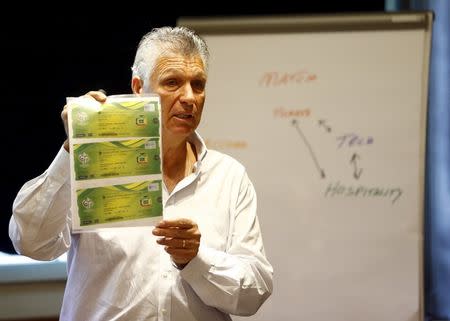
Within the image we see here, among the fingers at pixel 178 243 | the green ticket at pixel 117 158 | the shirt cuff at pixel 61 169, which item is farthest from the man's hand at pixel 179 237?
the shirt cuff at pixel 61 169

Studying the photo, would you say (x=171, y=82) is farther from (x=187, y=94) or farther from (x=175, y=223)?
(x=175, y=223)

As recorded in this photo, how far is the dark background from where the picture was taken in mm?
3064

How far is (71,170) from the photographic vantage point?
55.2 inches

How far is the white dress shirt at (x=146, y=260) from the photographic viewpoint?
4.94 ft

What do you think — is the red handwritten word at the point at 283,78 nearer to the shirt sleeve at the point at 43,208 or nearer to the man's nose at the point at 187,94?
the man's nose at the point at 187,94

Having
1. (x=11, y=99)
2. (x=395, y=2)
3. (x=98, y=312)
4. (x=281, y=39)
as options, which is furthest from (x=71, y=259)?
Answer: (x=395, y=2)

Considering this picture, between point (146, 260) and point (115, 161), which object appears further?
point (146, 260)

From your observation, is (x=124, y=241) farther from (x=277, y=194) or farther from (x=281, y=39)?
(x=281, y=39)

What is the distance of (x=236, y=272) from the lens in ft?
4.95

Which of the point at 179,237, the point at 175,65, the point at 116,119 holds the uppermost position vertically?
the point at 175,65

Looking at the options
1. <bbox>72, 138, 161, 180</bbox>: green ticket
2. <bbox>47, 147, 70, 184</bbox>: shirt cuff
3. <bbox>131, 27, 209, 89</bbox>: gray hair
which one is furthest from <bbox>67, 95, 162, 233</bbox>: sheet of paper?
<bbox>131, 27, 209, 89</bbox>: gray hair

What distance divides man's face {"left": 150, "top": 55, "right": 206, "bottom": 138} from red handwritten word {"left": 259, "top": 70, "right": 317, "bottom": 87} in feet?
3.58

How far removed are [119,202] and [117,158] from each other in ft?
0.31

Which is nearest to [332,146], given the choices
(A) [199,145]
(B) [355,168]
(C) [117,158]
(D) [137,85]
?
(B) [355,168]
